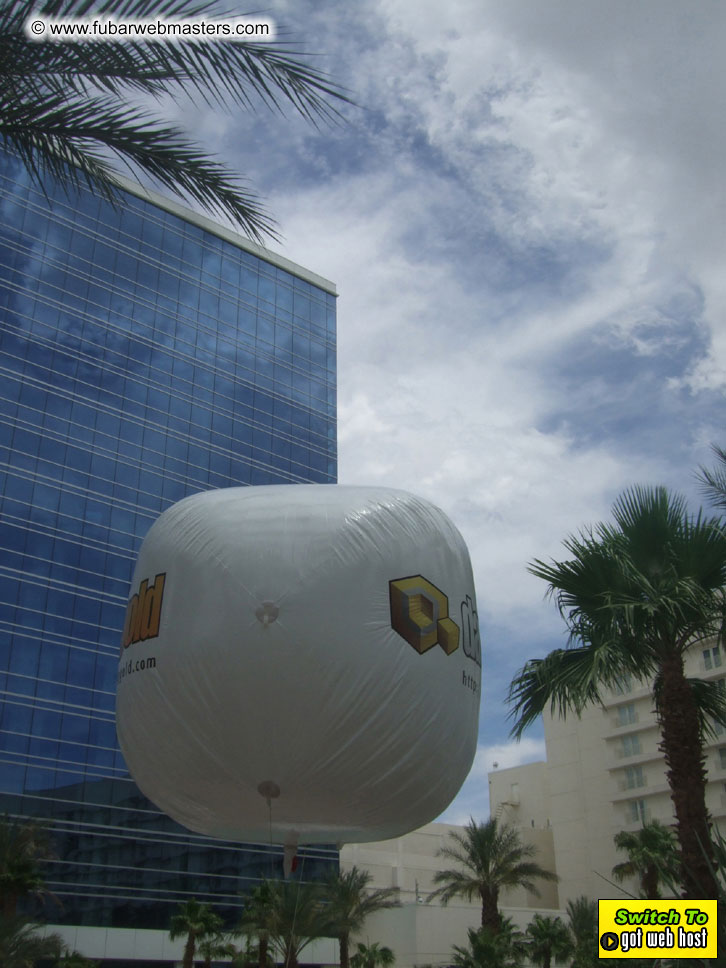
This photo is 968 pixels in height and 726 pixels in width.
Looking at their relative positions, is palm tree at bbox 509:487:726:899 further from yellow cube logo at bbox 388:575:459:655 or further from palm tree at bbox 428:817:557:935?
palm tree at bbox 428:817:557:935

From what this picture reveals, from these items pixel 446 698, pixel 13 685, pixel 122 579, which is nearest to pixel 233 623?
pixel 446 698

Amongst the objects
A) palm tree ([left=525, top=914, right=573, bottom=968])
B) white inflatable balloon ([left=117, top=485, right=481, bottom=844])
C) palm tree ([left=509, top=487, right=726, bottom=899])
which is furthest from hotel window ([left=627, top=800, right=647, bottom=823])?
white inflatable balloon ([left=117, top=485, right=481, bottom=844])

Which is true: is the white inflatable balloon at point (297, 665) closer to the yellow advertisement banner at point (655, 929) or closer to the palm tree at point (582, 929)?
the yellow advertisement banner at point (655, 929)

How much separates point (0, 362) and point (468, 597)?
46286 mm

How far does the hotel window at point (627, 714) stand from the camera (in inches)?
2556

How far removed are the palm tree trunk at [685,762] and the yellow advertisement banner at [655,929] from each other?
4.40 m

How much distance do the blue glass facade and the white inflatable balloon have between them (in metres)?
39.3

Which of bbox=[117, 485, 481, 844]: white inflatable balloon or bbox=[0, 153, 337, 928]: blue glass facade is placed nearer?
bbox=[117, 485, 481, 844]: white inflatable balloon

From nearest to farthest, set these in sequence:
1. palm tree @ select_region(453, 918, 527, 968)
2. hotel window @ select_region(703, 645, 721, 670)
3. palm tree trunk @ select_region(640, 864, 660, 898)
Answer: palm tree @ select_region(453, 918, 527, 968) → palm tree trunk @ select_region(640, 864, 660, 898) → hotel window @ select_region(703, 645, 721, 670)

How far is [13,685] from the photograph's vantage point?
156ft

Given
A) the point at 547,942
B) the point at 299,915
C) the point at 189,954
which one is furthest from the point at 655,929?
the point at 547,942

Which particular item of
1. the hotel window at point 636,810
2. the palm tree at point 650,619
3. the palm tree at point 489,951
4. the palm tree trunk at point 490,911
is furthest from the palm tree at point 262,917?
the hotel window at point 636,810

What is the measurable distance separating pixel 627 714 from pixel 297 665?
2374 inches

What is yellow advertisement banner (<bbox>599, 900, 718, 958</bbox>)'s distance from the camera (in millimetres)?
6527
